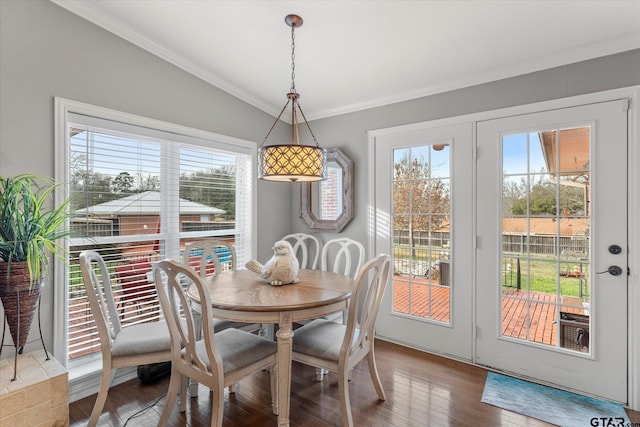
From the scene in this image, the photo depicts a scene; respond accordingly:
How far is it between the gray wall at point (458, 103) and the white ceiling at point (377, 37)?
8 centimetres

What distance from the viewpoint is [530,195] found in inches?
99.6

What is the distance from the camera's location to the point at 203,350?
6.14 feet

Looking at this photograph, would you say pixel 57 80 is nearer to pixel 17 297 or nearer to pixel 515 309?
pixel 17 297

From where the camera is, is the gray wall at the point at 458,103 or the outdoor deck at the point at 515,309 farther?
the outdoor deck at the point at 515,309

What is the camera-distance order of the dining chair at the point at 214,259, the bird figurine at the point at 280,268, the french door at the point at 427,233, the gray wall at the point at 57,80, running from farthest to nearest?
the french door at the point at 427,233 → the dining chair at the point at 214,259 → the bird figurine at the point at 280,268 → the gray wall at the point at 57,80

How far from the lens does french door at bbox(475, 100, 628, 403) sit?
2229mm

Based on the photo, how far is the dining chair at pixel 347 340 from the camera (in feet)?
6.02

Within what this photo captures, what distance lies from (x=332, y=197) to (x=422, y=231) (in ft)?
3.58

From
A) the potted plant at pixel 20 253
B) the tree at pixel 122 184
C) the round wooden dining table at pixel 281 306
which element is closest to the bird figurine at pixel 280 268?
the round wooden dining table at pixel 281 306

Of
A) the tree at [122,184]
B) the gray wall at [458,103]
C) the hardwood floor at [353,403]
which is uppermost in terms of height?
the gray wall at [458,103]

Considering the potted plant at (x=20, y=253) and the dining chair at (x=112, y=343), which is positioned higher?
the potted plant at (x=20, y=253)

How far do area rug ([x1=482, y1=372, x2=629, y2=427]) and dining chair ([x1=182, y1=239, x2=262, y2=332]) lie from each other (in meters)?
1.91

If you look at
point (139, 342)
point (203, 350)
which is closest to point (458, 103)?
point (203, 350)

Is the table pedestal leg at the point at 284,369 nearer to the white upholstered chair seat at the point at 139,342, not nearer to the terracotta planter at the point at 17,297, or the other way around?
the white upholstered chair seat at the point at 139,342
